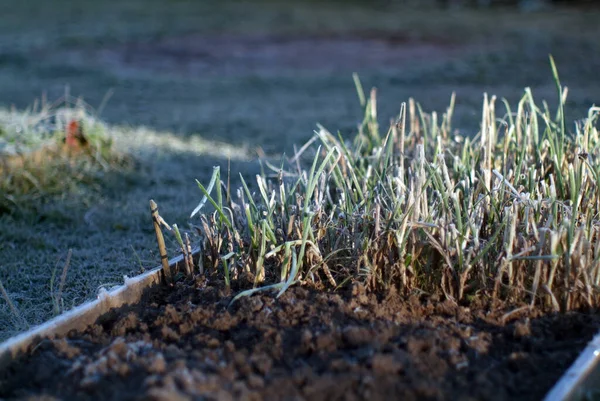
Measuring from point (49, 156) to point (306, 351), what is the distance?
9.90 ft

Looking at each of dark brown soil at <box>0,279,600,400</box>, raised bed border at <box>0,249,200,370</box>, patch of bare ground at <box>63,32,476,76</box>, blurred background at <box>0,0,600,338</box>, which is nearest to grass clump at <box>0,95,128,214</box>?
blurred background at <box>0,0,600,338</box>

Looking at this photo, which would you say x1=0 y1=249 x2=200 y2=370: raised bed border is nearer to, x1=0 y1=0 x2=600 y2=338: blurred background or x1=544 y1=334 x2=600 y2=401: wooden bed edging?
x1=0 y1=0 x2=600 y2=338: blurred background

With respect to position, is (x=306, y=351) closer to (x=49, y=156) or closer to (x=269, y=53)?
(x=49, y=156)

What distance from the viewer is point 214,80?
8.60 m

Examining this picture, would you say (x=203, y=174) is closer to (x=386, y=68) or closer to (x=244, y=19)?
(x=386, y=68)

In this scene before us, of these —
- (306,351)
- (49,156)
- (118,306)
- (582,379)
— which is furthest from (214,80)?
(582,379)

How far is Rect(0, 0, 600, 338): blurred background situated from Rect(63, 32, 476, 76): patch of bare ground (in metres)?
0.03

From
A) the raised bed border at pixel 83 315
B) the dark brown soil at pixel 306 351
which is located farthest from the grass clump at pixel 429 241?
the raised bed border at pixel 83 315

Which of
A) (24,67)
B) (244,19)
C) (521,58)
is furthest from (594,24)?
(24,67)

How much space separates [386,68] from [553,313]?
22.2ft

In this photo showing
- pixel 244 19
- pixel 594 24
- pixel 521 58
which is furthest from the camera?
pixel 244 19

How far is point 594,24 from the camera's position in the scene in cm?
1106

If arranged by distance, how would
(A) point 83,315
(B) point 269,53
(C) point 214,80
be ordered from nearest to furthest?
(A) point 83,315, (C) point 214,80, (B) point 269,53

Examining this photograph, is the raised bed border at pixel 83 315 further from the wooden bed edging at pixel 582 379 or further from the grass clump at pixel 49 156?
the grass clump at pixel 49 156
